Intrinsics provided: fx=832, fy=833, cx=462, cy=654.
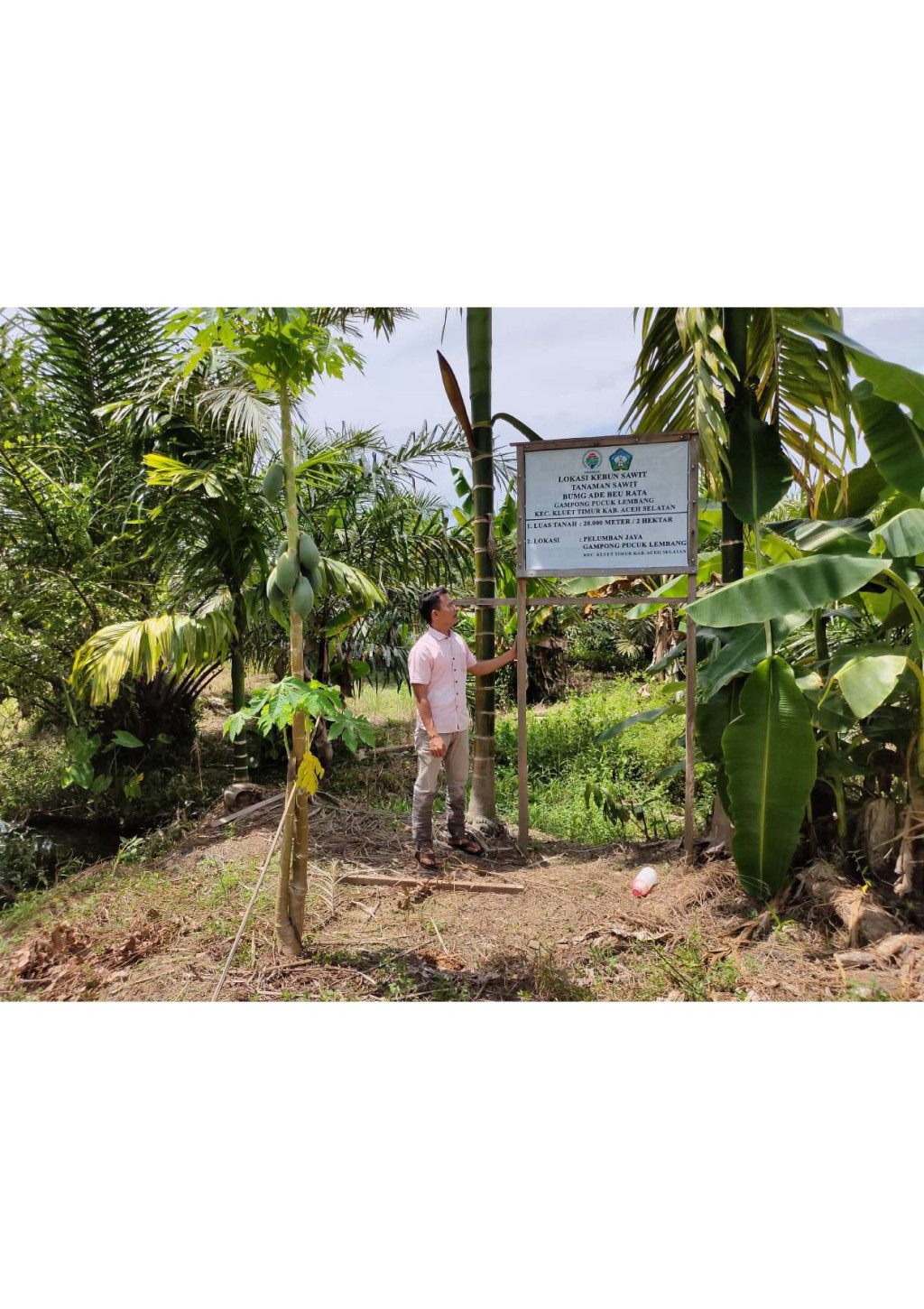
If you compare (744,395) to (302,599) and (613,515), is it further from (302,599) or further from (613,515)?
(302,599)

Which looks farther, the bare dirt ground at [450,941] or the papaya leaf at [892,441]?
the papaya leaf at [892,441]

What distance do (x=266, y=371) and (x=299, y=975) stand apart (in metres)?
2.43

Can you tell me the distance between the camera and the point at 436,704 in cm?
472

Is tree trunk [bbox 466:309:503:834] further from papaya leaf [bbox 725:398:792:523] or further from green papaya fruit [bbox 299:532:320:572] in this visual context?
green papaya fruit [bbox 299:532:320:572]

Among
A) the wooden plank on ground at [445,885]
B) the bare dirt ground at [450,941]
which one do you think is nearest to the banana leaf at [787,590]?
the bare dirt ground at [450,941]

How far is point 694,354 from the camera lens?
4090 millimetres

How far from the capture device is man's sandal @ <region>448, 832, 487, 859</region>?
16.6 ft

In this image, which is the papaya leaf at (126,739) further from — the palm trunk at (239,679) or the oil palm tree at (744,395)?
the oil palm tree at (744,395)

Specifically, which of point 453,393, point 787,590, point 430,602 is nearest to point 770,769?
point 787,590

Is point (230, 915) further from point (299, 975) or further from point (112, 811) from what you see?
point (112, 811)

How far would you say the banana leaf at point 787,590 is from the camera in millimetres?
3287

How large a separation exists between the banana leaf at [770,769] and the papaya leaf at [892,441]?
96 centimetres

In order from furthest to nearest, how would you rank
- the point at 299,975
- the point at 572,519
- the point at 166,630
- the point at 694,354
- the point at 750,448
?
the point at 166,630
the point at 572,519
the point at 750,448
the point at 694,354
the point at 299,975

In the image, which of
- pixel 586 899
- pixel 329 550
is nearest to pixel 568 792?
pixel 586 899
